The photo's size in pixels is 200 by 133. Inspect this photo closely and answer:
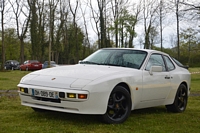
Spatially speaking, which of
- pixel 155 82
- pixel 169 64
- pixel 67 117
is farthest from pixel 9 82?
pixel 155 82

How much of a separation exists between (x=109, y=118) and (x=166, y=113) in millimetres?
2228

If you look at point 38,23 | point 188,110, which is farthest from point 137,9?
point 188,110

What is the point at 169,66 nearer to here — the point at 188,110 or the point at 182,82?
the point at 182,82

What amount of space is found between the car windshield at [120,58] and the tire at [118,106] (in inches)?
32.9

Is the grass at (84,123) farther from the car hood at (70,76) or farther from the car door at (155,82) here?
the car hood at (70,76)

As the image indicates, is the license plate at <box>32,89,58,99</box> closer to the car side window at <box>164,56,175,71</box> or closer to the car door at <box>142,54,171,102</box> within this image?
the car door at <box>142,54,171,102</box>

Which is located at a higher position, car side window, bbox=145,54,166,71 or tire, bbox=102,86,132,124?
car side window, bbox=145,54,166,71

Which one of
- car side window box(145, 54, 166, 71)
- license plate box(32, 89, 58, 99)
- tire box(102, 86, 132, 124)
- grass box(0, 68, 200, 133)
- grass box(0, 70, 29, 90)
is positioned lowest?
grass box(0, 70, 29, 90)

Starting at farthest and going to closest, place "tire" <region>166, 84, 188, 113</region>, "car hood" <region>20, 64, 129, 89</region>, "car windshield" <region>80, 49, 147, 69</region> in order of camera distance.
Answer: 1. "tire" <region>166, 84, 188, 113</region>
2. "car windshield" <region>80, 49, 147, 69</region>
3. "car hood" <region>20, 64, 129, 89</region>

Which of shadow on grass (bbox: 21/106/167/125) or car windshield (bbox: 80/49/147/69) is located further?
car windshield (bbox: 80/49/147/69)

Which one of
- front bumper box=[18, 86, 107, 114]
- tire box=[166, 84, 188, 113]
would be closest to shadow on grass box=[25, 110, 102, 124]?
front bumper box=[18, 86, 107, 114]

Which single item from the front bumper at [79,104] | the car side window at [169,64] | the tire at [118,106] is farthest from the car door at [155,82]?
the front bumper at [79,104]

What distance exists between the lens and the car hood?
16.1 feet

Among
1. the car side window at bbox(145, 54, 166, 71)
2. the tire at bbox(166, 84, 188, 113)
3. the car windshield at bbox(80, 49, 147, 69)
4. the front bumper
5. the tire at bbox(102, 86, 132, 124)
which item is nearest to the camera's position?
the front bumper
